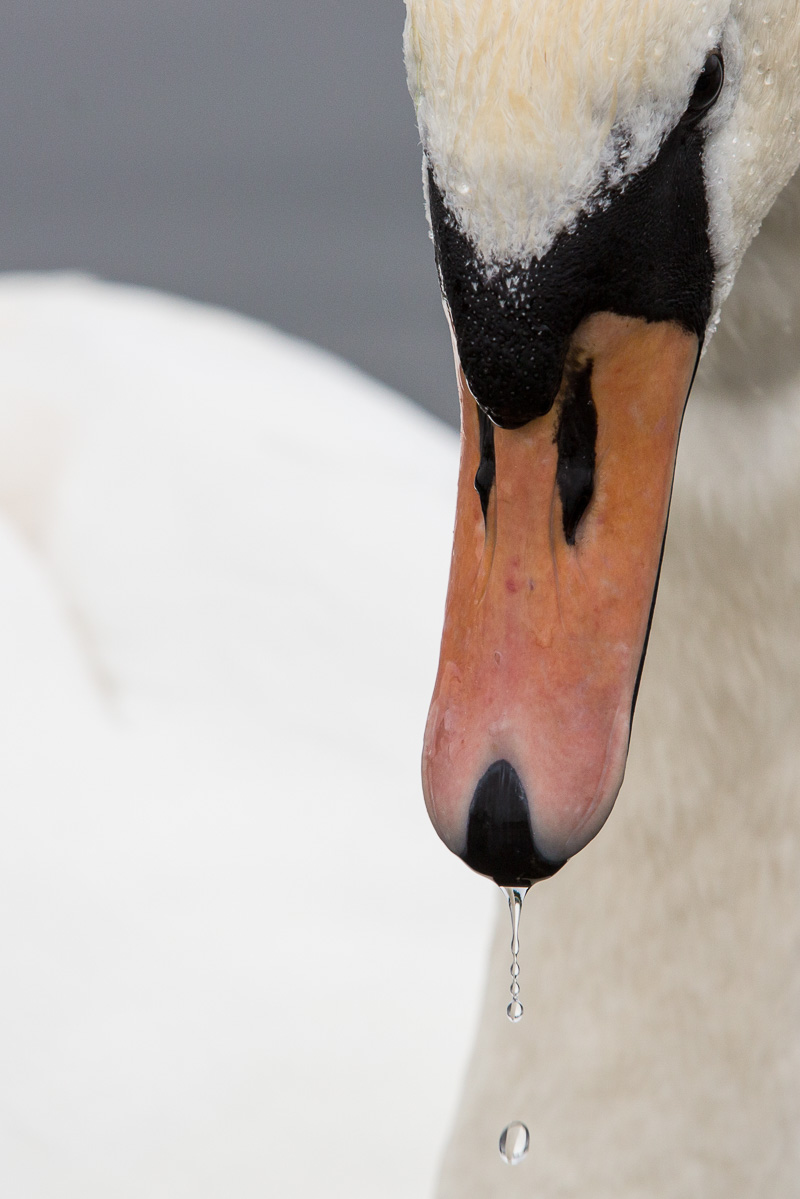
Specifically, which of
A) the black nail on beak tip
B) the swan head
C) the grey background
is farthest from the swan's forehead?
the grey background

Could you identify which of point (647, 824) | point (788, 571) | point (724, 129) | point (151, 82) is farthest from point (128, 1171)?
point (151, 82)

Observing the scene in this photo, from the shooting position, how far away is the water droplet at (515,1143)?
1.44 metres

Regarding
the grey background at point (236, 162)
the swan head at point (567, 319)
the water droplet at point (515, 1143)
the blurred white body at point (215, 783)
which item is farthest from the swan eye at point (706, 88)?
the grey background at point (236, 162)

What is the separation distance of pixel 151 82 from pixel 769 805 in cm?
355

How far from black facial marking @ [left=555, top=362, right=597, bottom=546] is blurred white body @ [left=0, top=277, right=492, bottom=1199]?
3.19ft

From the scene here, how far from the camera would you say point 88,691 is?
2.08 metres

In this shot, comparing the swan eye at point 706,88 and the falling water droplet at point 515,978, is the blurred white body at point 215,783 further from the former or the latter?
Result: the swan eye at point 706,88

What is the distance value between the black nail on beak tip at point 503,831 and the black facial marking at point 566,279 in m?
0.18

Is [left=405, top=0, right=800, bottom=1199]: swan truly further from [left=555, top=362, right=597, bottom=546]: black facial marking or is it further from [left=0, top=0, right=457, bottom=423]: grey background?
[left=0, top=0, right=457, bottom=423]: grey background

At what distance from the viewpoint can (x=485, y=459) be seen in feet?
3.02

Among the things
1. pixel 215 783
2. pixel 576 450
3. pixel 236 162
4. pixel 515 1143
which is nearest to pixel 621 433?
pixel 576 450

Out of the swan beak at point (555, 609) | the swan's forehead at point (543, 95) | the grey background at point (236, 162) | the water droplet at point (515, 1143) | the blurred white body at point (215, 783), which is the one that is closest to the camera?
the swan's forehead at point (543, 95)

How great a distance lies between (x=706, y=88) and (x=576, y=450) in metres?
0.18

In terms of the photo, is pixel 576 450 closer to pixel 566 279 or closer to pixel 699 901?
pixel 566 279
